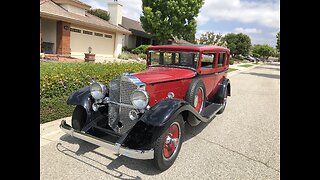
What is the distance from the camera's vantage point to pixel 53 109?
4691mm

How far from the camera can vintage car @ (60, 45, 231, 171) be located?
10.1 feet

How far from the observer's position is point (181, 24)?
78.7ft

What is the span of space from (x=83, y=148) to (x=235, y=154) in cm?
241

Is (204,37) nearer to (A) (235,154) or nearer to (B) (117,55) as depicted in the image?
(B) (117,55)

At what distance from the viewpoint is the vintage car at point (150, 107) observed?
10.1 ft

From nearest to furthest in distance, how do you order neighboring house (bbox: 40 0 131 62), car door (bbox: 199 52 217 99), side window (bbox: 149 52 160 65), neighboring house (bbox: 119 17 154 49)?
car door (bbox: 199 52 217 99) < side window (bbox: 149 52 160 65) < neighboring house (bbox: 40 0 131 62) < neighboring house (bbox: 119 17 154 49)

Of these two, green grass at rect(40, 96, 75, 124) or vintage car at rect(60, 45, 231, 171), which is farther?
green grass at rect(40, 96, 75, 124)

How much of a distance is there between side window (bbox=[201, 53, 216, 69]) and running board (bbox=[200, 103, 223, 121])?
89 centimetres

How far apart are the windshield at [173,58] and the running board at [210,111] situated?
938 millimetres

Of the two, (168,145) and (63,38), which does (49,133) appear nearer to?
(168,145)

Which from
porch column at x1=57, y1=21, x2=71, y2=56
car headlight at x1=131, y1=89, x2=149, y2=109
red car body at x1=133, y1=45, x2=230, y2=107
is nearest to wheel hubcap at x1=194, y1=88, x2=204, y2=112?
red car body at x1=133, y1=45, x2=230, y2=107

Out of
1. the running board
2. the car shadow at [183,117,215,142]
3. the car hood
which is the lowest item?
the car shadow at [183,117,215,142]

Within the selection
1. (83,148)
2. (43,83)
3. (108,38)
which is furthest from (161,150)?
(108,38)

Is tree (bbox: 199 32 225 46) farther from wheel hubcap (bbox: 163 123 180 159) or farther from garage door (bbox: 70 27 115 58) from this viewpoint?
wheel hubcap (bbox: 163 123 180 159)
